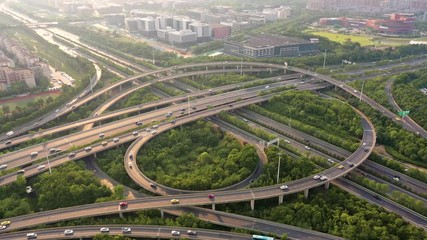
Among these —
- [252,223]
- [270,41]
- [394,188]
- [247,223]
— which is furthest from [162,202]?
[270,41]

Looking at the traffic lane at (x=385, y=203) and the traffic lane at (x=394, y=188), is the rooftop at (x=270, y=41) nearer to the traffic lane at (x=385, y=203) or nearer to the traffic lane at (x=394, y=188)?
the traffic lane at (x=394, y=188)

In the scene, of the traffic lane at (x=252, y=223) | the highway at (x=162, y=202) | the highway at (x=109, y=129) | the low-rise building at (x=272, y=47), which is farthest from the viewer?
the low-rise building at (x=272, y=47)

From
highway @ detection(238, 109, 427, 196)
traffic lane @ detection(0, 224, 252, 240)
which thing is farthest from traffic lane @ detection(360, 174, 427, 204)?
traffic lane @ detection(0, 224, 252, 240)

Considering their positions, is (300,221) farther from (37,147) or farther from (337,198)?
(37,147)

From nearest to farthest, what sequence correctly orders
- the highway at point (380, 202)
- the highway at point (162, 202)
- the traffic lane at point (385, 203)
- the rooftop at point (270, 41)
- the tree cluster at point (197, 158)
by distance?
the highway at point (162, 202)
the traffic lane at point (385, 203)
the highway at point (380, 202)
the tree cluster at point (197, 158)
the rooftop at point (270, 41)

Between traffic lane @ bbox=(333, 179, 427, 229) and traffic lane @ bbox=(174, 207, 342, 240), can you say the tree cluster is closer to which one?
traffic lane @ bbox=(174, 207, 342, 240)

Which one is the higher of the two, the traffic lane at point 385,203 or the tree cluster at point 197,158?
the tree cluster at point 197,158

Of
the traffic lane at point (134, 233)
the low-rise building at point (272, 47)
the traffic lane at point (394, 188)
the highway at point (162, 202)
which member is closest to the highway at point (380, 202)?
the highway at point (162, 202)

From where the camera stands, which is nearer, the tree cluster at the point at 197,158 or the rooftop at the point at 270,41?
the tree cluster at the point at 197,158
